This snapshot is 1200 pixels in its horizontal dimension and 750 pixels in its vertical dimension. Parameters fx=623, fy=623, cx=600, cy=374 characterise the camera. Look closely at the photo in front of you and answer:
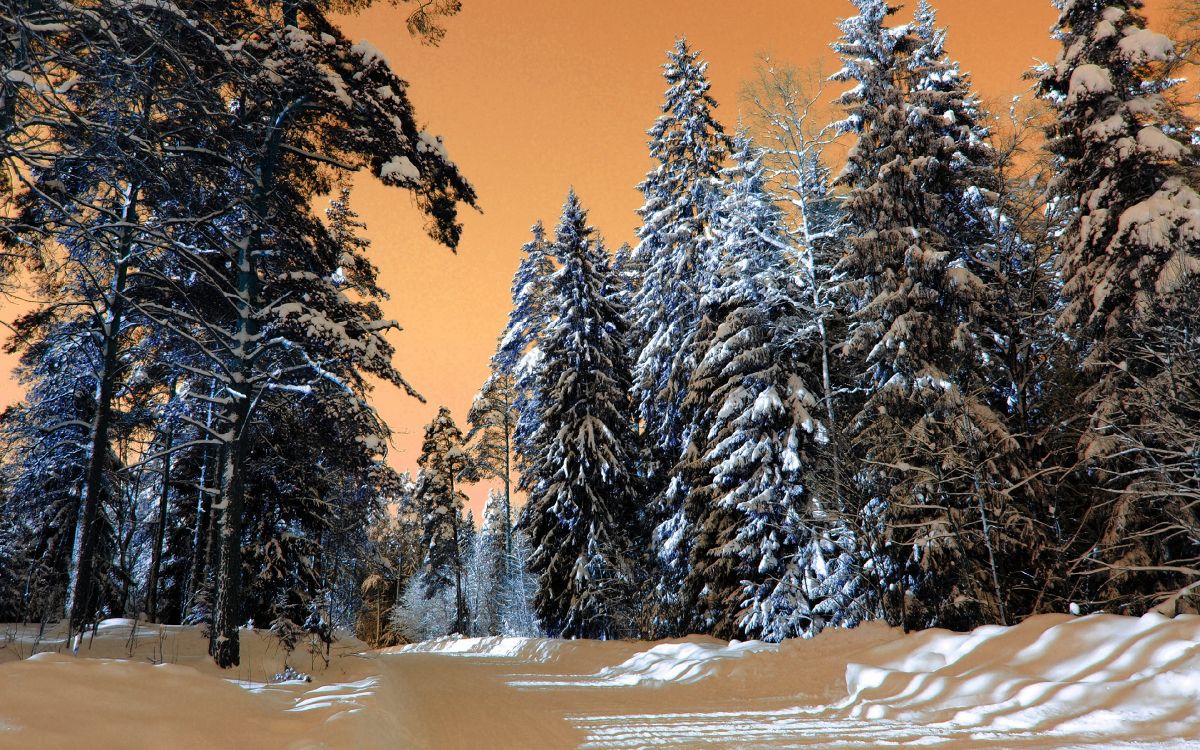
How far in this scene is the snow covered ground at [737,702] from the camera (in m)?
3.88

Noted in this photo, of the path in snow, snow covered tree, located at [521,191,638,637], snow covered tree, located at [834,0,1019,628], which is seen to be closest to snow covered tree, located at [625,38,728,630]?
snow covered tree, located at [521,191,638,637]

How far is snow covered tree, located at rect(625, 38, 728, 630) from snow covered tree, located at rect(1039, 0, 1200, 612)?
9.44 metres

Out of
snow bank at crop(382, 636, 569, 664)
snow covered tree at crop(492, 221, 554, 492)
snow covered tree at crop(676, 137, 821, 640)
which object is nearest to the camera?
snow covered tree at crop(676, 137, 821, 640)

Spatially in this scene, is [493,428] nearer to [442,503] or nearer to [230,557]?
[442,503]

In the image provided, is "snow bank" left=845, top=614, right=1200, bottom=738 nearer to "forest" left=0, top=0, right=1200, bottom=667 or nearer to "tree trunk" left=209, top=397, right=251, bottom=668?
"forest" left=0, top=0, right=1200, bottom=667

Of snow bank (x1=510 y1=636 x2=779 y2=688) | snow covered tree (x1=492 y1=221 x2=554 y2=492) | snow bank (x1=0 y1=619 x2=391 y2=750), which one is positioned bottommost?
snow bank (x1=510 y1=636 x2=779 y2=688)

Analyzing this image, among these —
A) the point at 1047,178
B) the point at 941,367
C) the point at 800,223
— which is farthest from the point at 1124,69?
the point at 800,223

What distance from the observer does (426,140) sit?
9844 millimetres

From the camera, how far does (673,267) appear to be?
2106cm

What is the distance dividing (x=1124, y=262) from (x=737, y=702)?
10.5 meters

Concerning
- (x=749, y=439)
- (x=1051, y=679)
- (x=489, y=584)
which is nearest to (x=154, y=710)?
(x=1051, y=679)

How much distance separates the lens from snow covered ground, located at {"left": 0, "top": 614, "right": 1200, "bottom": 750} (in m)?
3.88

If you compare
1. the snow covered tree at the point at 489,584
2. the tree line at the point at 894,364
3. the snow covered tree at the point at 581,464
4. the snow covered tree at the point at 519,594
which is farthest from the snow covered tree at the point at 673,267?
the snow covered tree at the point at 519,594

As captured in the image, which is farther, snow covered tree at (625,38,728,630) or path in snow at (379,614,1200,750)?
snow covered tree at (625,38,728,630)
